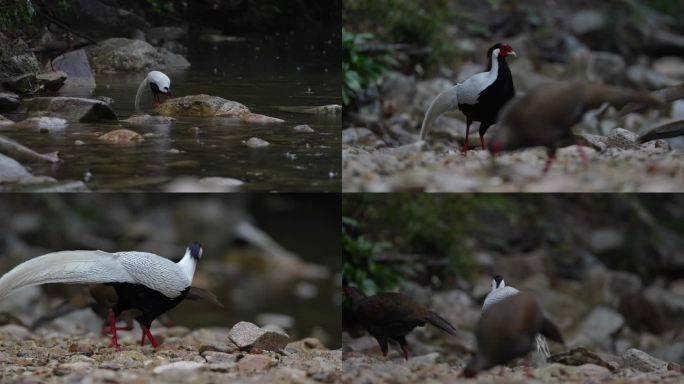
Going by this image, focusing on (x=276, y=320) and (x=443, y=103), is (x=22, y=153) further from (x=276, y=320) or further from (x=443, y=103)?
(x=276, y=320)

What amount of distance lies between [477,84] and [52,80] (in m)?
1.82

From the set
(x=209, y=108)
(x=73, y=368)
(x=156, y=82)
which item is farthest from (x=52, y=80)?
(x=73, y=368)

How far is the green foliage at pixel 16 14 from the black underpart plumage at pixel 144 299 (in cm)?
124

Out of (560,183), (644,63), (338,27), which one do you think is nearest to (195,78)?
(338,27)

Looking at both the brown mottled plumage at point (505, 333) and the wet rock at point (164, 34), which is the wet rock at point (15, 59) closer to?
the wet rock at point (164, 34)

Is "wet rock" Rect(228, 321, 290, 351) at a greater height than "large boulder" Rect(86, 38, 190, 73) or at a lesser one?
lesser

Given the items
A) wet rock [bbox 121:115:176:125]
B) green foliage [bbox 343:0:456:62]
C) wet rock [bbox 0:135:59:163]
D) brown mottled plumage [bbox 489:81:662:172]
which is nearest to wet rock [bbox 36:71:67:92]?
wet rock [bbox 121:115:176:125]

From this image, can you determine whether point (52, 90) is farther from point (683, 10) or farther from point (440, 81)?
point (683, 10)

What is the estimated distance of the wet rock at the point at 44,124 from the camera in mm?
4152

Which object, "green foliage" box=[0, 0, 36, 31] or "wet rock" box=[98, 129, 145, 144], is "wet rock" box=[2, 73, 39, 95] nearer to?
"green foliage" box=[0, 0, 36, 31]

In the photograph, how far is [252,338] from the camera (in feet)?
14.0

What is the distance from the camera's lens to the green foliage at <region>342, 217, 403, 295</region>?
5191 mm

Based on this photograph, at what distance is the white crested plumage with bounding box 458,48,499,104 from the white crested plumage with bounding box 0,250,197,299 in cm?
138

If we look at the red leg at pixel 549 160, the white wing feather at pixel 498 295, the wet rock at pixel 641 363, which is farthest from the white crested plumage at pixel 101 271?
the wet rock at pixel 641 363
